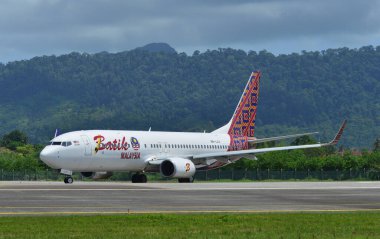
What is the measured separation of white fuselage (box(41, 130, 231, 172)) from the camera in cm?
6338

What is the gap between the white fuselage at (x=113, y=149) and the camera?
6338 cm

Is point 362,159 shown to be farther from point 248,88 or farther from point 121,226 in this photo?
point 121,226

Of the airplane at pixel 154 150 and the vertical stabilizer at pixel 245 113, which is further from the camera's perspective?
the vertical stabilizer at pixel 245 113

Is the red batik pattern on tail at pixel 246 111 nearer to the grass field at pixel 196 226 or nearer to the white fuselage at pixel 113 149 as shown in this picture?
the white fuselage at pixel 113 149

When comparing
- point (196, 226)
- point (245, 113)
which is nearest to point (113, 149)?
point (245, 113)

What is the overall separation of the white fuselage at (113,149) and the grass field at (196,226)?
3412cm

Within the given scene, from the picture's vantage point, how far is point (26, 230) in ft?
A: 81.5

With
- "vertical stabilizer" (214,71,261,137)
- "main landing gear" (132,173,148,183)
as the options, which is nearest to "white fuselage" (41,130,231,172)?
"main landing gear" (132,173,148,183)

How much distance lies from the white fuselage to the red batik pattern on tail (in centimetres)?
663

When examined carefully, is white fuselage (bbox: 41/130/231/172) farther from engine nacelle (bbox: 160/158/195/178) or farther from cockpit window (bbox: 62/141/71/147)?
engine nacelle (bbox: 160/158/195/178)

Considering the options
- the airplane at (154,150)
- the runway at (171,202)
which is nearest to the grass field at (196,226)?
the runway at (171,202)

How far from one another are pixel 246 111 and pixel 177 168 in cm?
1523

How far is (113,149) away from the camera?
6600cm

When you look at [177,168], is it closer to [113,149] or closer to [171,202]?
[113,149]
